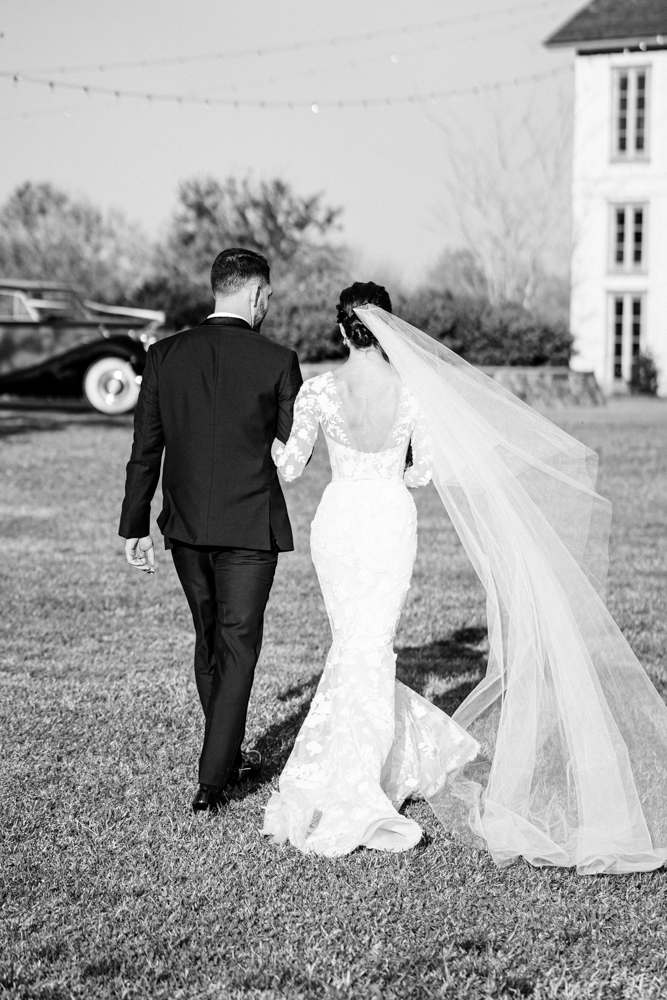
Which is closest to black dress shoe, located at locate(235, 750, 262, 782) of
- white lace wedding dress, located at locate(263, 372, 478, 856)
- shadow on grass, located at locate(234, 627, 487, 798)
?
shadow on grass, located at locate(234, 627, 487, 798)

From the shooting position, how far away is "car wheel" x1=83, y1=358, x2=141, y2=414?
67.5 feet

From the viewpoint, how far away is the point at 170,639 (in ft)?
23.0

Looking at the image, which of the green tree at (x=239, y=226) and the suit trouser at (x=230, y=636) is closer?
the suit trouser at (x=230, y=636)

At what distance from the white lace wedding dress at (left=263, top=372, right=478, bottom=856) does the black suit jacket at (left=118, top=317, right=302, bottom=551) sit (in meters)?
0.11

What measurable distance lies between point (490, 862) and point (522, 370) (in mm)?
23453

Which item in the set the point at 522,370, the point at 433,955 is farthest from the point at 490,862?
the point at 522,370

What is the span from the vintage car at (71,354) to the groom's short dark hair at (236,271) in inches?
653

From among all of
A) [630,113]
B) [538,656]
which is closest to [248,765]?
[538,656]

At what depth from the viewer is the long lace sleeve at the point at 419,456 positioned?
4258 millimetres

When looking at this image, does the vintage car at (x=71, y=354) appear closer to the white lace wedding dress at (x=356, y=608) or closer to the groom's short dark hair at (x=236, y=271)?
the groom's short dark hair at (x=236, y=271)

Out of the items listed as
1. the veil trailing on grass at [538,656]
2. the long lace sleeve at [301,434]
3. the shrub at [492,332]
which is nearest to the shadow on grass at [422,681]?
the veil trailing on grass at [538,656]

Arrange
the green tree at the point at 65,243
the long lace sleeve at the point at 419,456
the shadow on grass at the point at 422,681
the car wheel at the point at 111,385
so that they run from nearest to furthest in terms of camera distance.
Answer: the long lace sleeve at the point at 419,456 < the shadow on grass at the point at 422,681 < the car wheel at the point at 111,385 < the green tree at the point at 65,243

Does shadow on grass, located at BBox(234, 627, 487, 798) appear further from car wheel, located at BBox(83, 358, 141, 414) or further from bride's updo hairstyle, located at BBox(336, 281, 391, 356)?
car wheel, located at BBox(83, 358, 141, 414)

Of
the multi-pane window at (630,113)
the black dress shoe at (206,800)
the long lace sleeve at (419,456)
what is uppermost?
the multi-pane window at (630,113)
